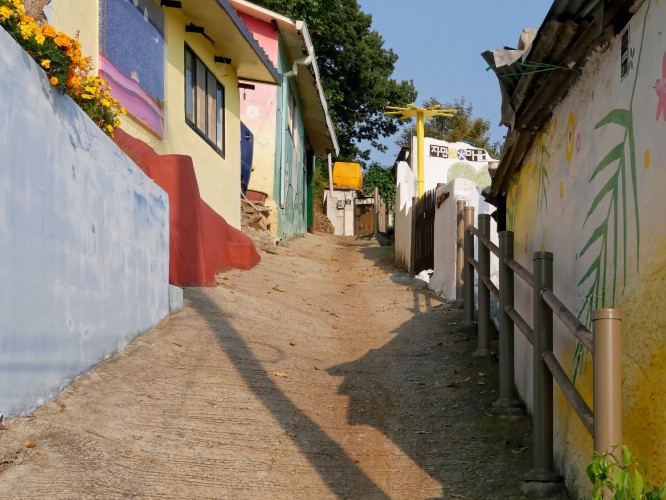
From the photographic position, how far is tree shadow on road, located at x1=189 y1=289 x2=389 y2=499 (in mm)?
5105

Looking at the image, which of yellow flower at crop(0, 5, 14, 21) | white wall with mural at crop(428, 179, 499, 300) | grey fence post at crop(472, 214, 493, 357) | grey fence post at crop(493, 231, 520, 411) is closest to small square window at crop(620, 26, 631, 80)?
grey fence post at crop(493, 231, 520, 411)

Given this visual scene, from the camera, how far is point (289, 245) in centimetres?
1989

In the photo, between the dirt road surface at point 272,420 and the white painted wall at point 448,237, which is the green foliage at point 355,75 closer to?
the white painted wall at point 448,237

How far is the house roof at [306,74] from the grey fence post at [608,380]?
Answer: 16496 millimetres

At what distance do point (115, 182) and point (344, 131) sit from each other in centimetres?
3182

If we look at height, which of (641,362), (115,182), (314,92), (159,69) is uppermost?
(314,92)

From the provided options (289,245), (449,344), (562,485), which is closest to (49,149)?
(562,485)

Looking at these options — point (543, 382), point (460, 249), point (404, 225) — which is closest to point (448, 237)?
point (460, 249)

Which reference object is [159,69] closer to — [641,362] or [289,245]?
[289,245]

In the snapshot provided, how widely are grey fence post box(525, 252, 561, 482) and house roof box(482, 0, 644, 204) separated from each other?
1065 millimetres

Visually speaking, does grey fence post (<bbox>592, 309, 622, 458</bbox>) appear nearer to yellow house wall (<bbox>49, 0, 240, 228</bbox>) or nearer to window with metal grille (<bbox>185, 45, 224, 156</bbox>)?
yellow house wall (<bbox>49, 0, 240, 228</bbox>)

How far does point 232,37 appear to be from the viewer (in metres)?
13.9

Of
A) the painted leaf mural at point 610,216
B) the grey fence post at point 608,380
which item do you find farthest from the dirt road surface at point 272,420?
the grey fence post at point 608,380

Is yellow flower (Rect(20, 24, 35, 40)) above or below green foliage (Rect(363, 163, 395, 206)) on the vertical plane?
below
